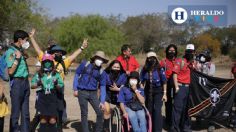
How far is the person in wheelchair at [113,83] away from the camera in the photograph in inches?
346

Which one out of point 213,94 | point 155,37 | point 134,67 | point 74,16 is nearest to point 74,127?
point 134,67

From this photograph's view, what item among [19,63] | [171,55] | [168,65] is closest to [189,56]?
[171,55]

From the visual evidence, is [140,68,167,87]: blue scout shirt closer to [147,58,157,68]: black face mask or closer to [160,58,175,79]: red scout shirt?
[147,58,157,68]: black face mask

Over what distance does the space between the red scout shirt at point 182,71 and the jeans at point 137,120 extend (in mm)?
1524

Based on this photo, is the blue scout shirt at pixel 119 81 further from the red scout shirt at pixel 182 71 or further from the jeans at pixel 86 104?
the red scout shirt at pixel 182 71

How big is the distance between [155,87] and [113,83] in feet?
3.03

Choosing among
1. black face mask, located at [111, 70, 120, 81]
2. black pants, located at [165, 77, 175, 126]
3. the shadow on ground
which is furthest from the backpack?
black pants, located at [165, 77, 175, 126]

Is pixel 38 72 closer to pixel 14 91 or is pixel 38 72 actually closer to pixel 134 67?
pixel 14 91

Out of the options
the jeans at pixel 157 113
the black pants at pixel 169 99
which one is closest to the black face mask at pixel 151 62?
the jeans at pixel 157 113

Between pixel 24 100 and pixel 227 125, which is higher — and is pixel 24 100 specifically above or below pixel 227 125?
above

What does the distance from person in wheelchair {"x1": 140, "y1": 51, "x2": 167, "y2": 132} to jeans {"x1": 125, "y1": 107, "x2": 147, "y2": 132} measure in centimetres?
79

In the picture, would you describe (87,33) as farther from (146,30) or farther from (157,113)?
(157,113)

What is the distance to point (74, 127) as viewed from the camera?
32.8ft

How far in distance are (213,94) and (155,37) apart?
62.4 metres
